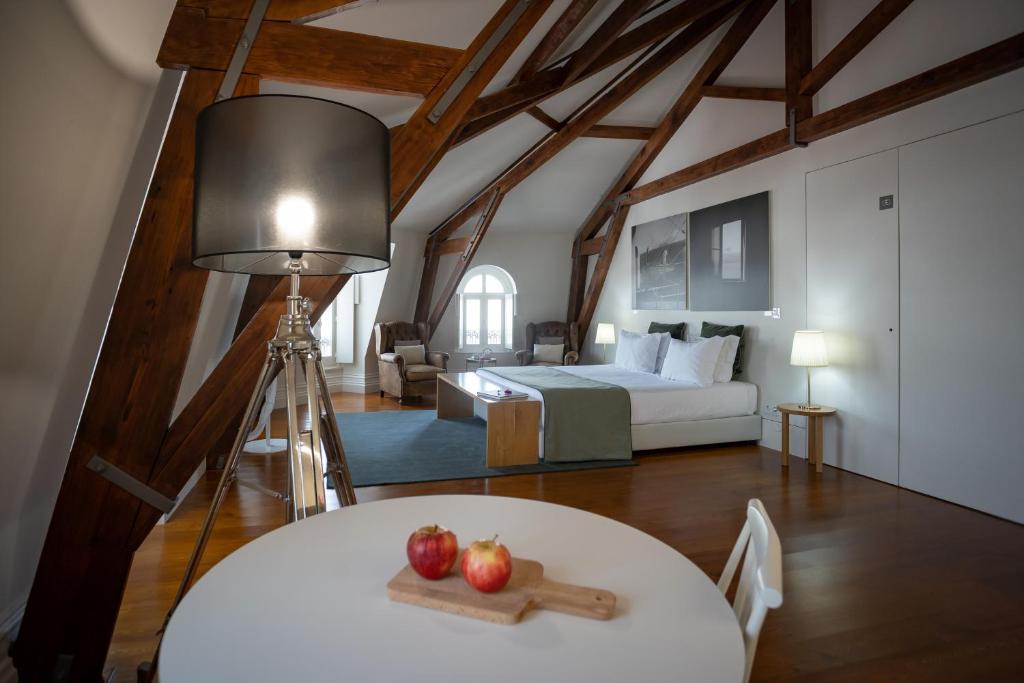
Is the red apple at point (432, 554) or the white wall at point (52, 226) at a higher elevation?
the white wall at point (52, 226)

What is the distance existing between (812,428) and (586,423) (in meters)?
1.62

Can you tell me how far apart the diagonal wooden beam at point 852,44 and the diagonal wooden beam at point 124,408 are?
13.7 ft

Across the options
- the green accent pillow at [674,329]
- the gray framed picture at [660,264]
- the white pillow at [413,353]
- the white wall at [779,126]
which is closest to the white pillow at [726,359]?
the white wall at [779,126]

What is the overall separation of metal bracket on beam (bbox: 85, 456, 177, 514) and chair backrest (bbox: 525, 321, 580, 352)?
6.50 m

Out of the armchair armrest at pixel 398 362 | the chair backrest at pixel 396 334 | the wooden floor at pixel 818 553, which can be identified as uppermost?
the chair backrest at pixel 396 334

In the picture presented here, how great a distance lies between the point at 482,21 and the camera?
2766 mm

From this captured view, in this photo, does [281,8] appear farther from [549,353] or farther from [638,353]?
[549,353]

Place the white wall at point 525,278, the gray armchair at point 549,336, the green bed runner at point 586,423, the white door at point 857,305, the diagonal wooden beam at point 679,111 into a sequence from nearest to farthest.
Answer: the white door at point 857,305
the green bed runner at point 586,423
the diagonal wooden beam at point 679,111
the gray armchair at point 549,336
the white wall at point 525,278

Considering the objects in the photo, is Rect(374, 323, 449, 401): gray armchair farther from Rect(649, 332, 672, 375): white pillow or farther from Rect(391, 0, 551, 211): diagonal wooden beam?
Rect(391, 0, 551, 211): diagonal wooden beam

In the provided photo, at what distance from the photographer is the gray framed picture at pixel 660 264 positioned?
5.93 metres

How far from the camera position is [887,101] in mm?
3645

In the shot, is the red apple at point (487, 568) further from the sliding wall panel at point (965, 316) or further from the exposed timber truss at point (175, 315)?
the sliding wall panel at point (965, 316)

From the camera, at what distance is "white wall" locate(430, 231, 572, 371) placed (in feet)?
27.1

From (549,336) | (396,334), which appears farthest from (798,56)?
(396,334)
